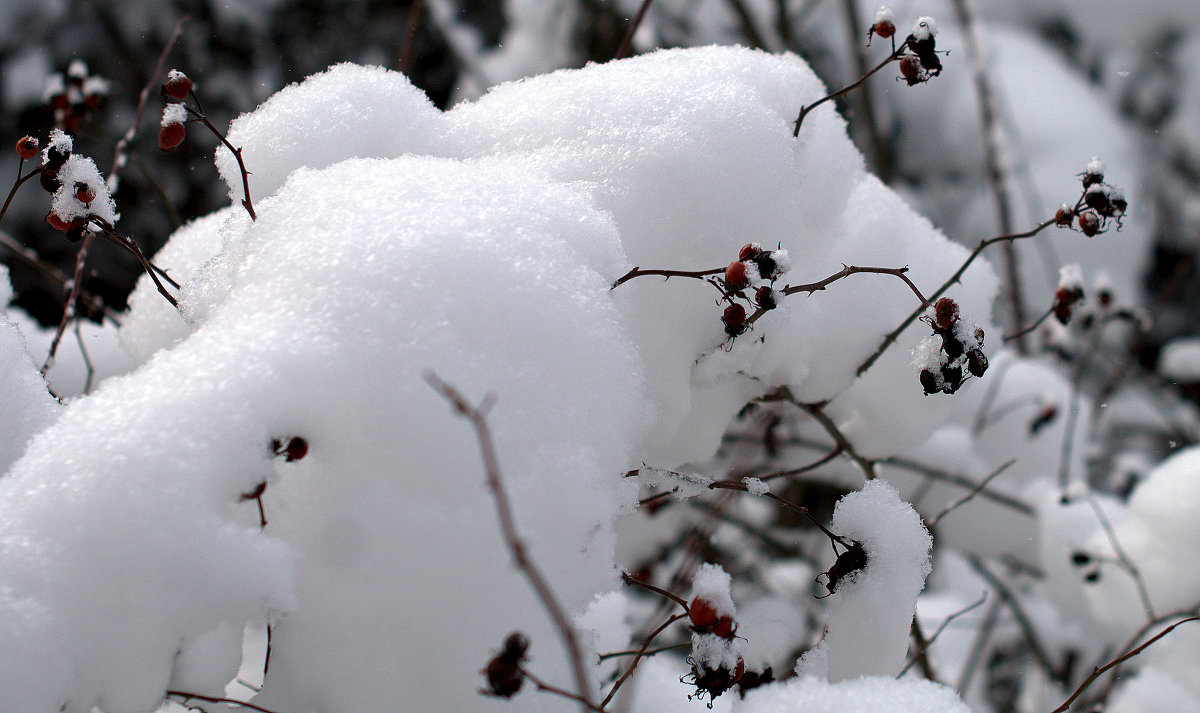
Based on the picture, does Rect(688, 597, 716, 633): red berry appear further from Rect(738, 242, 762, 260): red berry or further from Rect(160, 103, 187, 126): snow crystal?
Rect(160, 103, 187, 126): snow crystal

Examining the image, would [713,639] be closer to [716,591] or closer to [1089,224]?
[716,591]

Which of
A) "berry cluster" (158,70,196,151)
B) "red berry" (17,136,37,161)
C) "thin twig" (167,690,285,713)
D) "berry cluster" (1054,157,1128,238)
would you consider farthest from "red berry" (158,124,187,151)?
"berry cluster" (1054,157,1128,238)

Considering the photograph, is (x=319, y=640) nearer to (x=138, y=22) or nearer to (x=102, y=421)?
(x=102, y=421)

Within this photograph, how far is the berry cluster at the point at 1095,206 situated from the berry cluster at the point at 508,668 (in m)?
0.80

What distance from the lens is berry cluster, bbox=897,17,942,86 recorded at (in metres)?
0.87

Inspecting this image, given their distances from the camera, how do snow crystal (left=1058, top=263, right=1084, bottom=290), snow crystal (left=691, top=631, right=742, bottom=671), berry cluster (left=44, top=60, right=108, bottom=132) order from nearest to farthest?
snow crystal (left=691, top=631, right=742, bottom=671)
snow crystal (left=1058, top=263, right=1084, bottom=290)
berry cluster (left=44, top=60, right=108, bottom=132)

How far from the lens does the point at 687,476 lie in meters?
0.71

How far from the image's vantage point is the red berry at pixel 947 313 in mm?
772

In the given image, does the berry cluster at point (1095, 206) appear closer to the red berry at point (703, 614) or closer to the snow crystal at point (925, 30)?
the snow crystal at point (925, 30)

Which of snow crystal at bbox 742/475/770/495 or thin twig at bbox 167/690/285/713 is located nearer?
thin twig at bbox 167/690/285/713

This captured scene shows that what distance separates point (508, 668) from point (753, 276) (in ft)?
1.26

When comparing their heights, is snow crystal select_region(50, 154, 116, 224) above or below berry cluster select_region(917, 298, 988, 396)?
above

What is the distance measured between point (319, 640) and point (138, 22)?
3.33 m

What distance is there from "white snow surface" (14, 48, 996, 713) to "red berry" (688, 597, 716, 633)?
81 millimetres
